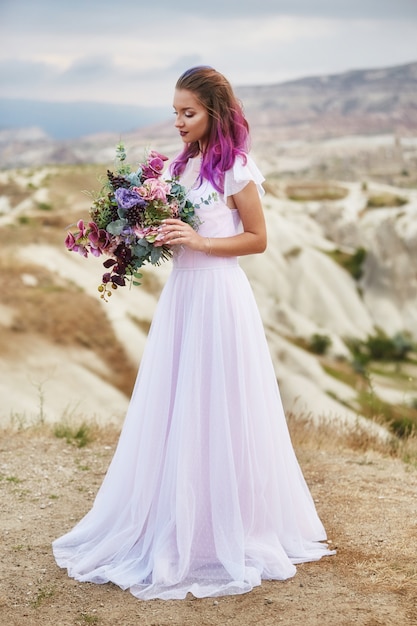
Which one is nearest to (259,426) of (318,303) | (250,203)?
(250,203)

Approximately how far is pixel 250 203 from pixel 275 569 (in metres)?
2.08

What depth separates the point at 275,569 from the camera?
4.79m

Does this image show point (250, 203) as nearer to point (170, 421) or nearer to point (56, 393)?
point (170, 421)

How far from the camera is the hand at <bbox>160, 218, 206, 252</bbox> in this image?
174 inches

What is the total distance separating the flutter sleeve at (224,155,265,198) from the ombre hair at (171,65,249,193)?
0.08 ft

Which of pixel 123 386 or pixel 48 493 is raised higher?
pixel 48 493

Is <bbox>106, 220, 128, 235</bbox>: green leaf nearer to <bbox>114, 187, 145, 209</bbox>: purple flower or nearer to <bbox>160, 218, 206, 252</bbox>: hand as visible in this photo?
<bbox>114, 187, 145, 209</bbox>: purple flower

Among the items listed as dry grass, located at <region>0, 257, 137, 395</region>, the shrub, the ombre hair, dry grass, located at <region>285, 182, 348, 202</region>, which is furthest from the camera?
dry grass, located at <region>285, 182, 348, 202</region>

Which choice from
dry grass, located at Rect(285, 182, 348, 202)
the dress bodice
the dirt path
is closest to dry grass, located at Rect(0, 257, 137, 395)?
the dirt path

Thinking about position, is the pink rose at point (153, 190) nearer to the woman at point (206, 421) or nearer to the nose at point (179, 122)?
the woman at point (206, 421)

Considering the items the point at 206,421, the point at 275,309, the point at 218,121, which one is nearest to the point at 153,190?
the point at 218,121

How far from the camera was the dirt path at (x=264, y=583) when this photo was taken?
434 centimetres

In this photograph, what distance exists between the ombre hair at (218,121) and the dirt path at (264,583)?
2275 millimetres

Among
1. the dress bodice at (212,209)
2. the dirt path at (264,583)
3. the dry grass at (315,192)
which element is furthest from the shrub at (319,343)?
the dress bodice at (212,209)
